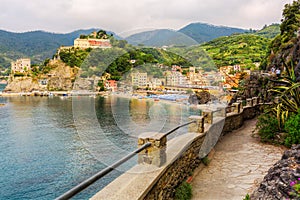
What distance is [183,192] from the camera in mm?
4258

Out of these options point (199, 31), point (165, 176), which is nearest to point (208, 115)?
point (165, 176)

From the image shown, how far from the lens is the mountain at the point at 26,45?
5684 inches

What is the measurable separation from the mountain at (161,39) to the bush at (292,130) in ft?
9.86

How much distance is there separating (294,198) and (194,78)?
430 centimetres

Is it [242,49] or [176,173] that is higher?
[242,49]

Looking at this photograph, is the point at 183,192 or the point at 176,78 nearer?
the point at 183,192

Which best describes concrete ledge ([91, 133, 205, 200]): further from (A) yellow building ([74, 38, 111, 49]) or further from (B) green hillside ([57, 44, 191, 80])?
(A) yellow building ([74, 38, 111, 49])

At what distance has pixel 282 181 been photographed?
3182 mm

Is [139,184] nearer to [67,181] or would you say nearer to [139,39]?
[139,39]

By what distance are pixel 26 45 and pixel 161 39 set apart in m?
182

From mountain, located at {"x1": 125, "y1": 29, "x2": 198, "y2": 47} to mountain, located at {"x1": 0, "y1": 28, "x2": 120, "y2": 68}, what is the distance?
136m

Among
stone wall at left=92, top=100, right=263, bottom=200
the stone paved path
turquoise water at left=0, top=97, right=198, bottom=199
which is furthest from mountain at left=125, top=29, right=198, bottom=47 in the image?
turquoise water at left=0, top=97, right=198, bottom=199

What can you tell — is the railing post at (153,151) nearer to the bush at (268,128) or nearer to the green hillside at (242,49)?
the bush at (268,128)

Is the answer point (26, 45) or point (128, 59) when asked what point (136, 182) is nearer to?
point (128, 59)
